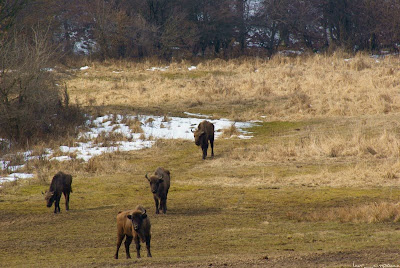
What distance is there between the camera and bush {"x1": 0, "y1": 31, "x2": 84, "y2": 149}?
29.0 meters

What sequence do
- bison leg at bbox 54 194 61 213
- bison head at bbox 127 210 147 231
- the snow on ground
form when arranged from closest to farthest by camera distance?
bison head at bbox 127 210 147 231 < bison leg at bbox 54 194 61 213 < the snow on ground

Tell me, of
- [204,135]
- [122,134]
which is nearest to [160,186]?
[204,135]

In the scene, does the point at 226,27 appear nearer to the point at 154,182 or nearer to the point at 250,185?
the point at 250,185

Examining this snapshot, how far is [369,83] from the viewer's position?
1508 inches

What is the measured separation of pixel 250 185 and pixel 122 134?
11.4 m

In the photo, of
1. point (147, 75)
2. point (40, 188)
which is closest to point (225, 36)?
point (147, 75)

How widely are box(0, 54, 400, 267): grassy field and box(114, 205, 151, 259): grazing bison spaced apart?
1.38 ft

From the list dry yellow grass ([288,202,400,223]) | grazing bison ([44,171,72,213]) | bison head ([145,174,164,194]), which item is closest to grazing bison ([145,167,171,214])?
bison head ([145,174,164,194])

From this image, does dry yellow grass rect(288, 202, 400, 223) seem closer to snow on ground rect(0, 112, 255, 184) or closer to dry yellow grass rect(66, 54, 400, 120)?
snow on ground rect(0, 112, 255, 184)

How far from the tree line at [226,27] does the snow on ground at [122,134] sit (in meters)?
26.8

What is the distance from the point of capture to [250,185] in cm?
2094

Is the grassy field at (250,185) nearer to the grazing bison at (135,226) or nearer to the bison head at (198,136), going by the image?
the grazing bison at (135,226)

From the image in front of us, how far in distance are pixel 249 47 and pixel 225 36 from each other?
12.4ft

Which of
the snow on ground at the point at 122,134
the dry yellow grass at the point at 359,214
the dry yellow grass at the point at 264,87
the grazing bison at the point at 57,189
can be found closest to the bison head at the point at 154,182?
the grazing bison at the point at 57,189
